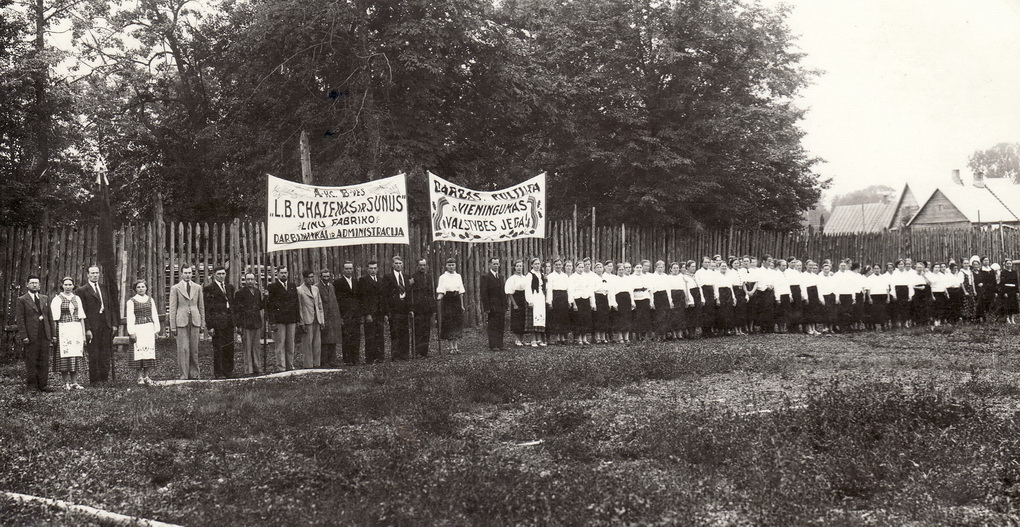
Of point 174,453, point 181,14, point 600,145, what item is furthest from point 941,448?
point 181,14

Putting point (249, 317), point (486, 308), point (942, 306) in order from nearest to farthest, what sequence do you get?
point (249, 317), point (486, 308), point (942, 306)

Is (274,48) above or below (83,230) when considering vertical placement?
above

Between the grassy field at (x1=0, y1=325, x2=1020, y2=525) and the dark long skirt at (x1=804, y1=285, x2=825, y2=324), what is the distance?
701cm

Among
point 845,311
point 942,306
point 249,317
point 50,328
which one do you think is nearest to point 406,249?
point 249,317

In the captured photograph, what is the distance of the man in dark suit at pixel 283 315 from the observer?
42.9 ft

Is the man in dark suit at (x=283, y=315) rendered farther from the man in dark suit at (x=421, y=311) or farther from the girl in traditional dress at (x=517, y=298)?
the girl in traditional dress at (x=517, y=298)

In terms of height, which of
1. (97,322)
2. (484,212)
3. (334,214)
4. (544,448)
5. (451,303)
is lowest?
(544,448)

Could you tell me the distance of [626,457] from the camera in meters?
6.53

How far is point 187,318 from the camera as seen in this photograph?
12.4 metres

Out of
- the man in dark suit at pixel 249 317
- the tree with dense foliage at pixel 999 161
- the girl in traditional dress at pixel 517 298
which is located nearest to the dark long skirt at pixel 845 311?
the girl in traditional dress at pixel 517 298

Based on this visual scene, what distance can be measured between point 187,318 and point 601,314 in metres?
7.52

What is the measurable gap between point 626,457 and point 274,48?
19.2 m

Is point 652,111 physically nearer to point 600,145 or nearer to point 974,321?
point 600,145

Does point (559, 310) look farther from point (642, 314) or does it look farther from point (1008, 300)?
point (1008, 300)
